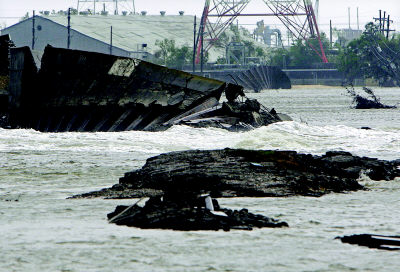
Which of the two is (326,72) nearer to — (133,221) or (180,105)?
(180,105)

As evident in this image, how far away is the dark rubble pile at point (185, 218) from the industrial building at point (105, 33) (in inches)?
3900

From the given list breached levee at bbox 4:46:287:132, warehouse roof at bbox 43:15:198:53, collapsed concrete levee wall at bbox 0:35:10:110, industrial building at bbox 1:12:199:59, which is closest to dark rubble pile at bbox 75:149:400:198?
breached levee at bbox 4:46:287:132

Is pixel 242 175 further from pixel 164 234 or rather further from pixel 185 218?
pixel 164 234

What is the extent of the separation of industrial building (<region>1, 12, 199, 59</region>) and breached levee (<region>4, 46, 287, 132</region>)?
80612mm

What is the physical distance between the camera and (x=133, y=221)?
6938 mm

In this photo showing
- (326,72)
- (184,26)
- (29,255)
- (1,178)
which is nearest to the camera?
(29,255)

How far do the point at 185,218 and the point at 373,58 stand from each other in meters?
108

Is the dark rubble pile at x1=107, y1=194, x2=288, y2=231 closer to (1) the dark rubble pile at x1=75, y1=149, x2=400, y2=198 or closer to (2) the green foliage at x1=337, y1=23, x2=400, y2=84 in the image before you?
(1) the dark rubble pile at x1=75, y1=149, x2=400, y2=198

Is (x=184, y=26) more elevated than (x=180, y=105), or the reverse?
(x=184, y=26)

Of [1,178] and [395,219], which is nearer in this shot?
[395,219]

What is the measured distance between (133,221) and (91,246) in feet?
3.06

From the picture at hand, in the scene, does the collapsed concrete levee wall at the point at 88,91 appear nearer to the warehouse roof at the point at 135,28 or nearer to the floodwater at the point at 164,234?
the floodwater at the point at 164,234

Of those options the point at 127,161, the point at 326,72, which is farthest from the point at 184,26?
the point at 127,161

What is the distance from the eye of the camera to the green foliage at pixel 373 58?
10738 cm
